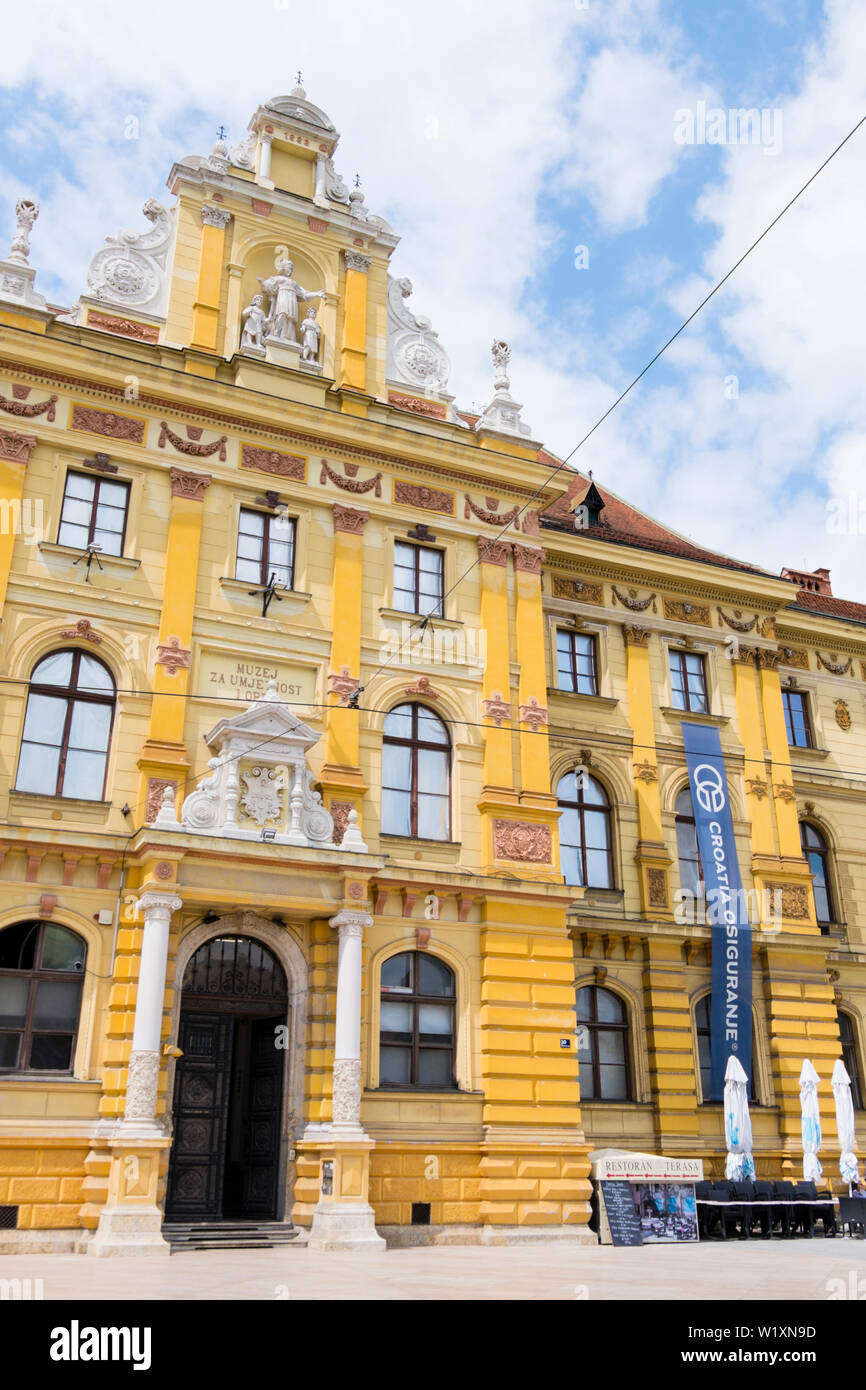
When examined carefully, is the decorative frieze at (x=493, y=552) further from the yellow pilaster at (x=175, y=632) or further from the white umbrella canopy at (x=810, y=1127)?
the white umbrella canopy at (x=810, y=1127)

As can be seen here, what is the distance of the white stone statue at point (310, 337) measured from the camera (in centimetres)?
2097

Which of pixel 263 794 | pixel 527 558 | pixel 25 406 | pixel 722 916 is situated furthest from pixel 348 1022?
pixel 25 406

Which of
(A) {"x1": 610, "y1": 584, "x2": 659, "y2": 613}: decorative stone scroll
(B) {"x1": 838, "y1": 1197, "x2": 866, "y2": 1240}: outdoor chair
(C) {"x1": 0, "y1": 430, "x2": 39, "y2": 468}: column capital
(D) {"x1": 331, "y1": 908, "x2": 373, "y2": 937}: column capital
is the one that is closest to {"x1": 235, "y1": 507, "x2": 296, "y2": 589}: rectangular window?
(C) {"x1": 0, "y1": 430, "x2": 39, "y2": 468}: column capital

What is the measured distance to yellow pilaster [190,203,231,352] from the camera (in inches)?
796

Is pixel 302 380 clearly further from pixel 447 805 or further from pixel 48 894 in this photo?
pixel 48 894

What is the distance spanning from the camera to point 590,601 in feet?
79.7

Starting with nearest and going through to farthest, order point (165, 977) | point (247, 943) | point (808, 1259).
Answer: point (808, 1259), point (165, 977), point (247, 943)

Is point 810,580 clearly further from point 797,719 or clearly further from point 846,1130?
point 846,1130

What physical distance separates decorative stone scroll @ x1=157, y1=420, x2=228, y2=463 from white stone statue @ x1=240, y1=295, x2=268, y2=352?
75.6 inches

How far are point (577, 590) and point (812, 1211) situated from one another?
39.9 feet

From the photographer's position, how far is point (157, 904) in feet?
52.5

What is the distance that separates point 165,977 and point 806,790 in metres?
15.5

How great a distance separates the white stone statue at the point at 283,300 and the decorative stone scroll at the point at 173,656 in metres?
6.15

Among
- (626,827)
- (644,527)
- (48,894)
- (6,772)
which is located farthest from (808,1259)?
(644,527)
